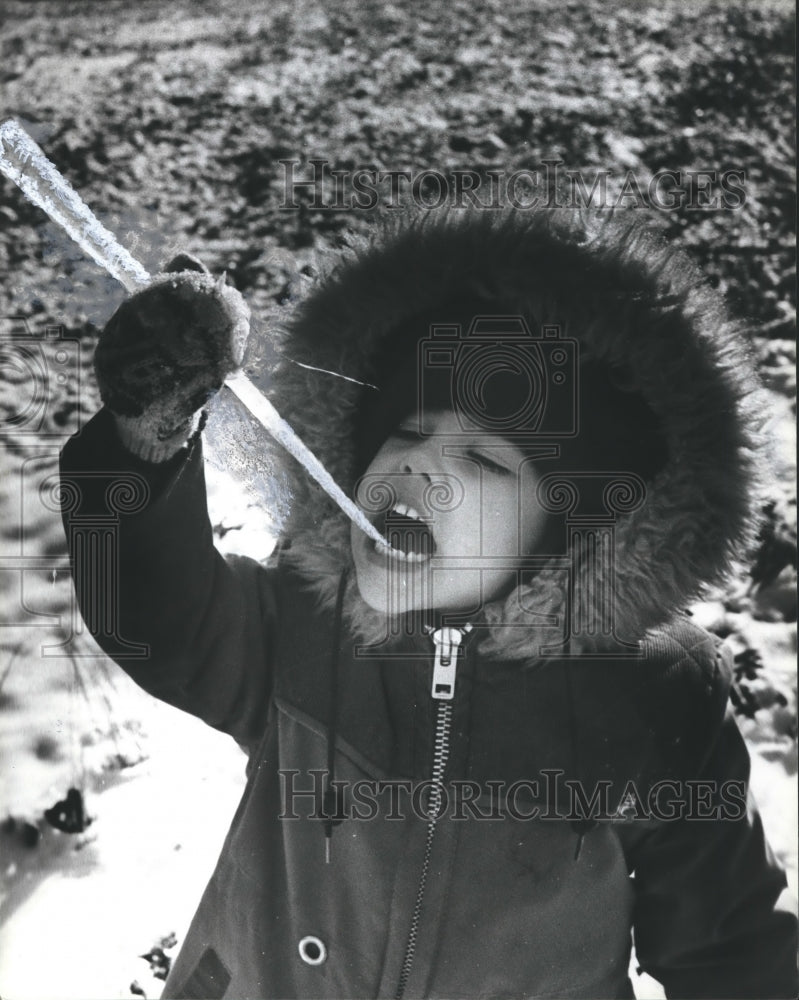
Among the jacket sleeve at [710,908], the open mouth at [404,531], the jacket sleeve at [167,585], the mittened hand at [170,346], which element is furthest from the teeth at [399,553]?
the jacket sleeve at [710,908]

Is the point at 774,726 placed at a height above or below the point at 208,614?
below

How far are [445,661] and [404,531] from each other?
0.12 metres

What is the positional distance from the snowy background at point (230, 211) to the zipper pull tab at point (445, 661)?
0.18 meters

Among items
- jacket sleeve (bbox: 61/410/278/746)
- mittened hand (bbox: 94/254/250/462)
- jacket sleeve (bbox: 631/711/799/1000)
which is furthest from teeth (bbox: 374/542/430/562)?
jacket sleeve (bbox: 631/711/799/1000)

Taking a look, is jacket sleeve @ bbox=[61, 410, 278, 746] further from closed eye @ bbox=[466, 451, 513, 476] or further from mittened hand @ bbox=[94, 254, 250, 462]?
closed eye @ bbox=[466, 451, 513, 476]

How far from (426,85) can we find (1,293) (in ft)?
1.71

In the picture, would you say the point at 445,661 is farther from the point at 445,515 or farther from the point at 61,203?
the point at 61,203

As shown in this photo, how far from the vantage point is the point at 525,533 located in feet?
2.48

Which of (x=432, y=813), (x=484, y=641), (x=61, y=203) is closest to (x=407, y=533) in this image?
(x=484, y=641)

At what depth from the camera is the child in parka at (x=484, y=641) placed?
2.40 ft

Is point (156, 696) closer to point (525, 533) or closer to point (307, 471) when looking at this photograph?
point (307, 471)

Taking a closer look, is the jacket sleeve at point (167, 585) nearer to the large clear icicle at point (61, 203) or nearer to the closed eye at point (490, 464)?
the large clear icicle at point (61, 203)

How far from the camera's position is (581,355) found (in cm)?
74

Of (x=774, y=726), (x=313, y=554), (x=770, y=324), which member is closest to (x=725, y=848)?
(x=774, y=726)
